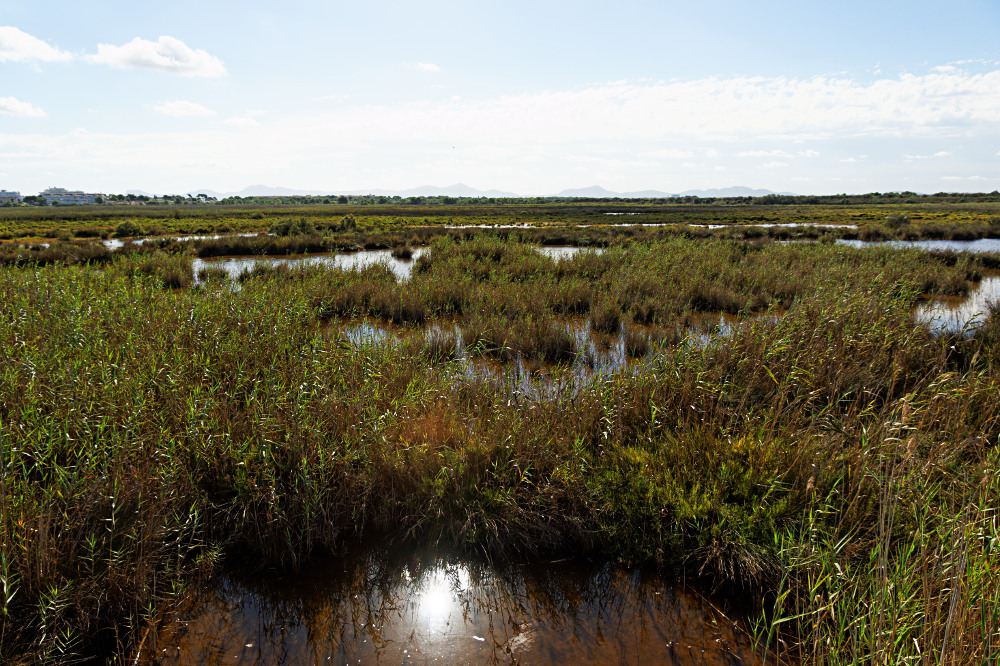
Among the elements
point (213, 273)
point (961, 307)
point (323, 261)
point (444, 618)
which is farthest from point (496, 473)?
point (961, 307)

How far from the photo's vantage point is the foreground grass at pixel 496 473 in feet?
8.71

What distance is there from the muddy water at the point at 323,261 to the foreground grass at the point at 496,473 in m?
9.08

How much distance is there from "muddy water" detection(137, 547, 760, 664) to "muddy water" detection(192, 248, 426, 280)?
11433 mm

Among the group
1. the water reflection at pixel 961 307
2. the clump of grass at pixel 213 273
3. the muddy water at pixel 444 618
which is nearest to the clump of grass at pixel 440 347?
the muddy water at pixel 444 618

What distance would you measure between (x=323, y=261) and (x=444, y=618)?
13358 mm

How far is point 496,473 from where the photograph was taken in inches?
154

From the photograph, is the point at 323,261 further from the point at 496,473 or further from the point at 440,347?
the point at 496,473

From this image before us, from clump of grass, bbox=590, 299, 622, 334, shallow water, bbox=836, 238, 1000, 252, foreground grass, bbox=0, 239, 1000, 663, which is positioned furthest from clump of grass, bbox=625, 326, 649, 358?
shallow water, bbox=836, 238, 1000, 252

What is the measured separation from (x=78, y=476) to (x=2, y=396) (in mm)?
1452

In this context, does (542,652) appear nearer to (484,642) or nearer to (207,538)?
(484,642)

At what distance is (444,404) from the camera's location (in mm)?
5098

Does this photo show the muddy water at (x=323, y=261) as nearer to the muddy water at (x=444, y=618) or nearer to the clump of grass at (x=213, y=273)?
the clump of grass at (x=213, y=273)

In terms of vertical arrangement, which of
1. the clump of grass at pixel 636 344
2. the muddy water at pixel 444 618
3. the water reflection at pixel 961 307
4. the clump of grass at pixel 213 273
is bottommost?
the muddy water at pixel 444 618

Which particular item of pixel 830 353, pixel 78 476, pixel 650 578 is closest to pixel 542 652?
pixel 650 578
